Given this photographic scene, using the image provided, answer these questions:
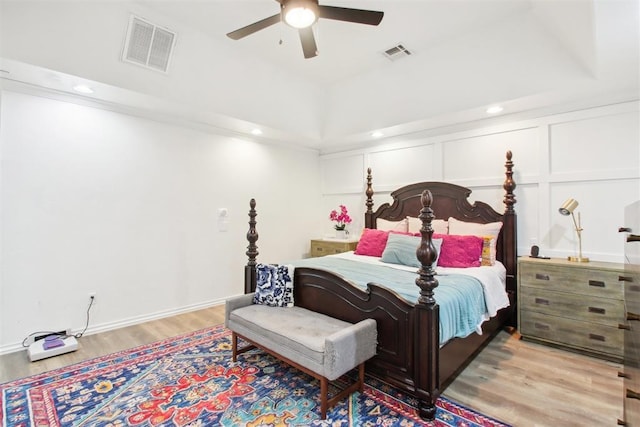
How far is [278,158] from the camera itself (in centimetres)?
511

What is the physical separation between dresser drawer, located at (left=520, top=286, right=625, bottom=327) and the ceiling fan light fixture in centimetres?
315

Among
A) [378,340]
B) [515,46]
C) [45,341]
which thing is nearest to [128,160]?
[45,341]

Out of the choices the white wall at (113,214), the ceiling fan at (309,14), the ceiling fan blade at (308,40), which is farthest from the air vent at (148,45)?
the ceiling fan blade at (308,40)

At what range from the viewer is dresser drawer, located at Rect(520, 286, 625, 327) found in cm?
268

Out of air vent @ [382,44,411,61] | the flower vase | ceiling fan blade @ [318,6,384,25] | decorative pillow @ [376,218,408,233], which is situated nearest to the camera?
ceiling fan blade @ [318,6,384,25]

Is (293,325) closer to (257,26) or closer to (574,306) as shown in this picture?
(257,26)

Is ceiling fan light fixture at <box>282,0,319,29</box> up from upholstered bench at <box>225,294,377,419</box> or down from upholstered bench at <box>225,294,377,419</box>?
up

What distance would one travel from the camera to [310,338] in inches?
82.6

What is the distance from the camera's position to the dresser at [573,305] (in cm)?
268

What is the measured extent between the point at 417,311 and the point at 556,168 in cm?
259

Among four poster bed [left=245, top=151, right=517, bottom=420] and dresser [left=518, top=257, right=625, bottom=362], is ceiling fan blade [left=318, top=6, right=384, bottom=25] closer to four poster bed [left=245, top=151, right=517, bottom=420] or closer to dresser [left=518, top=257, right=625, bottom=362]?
four poster bed [left=245, top=151, right=517, bottom=420]

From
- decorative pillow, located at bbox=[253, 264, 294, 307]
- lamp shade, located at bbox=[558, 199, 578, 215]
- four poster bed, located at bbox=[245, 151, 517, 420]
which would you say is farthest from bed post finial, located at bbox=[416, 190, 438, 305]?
lamp shade, located at bbox=[558, 199, 578, 215]

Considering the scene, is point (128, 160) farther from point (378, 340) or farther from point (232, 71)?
point (378, 340)

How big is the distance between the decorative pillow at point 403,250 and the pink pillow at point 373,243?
0.95 feet
